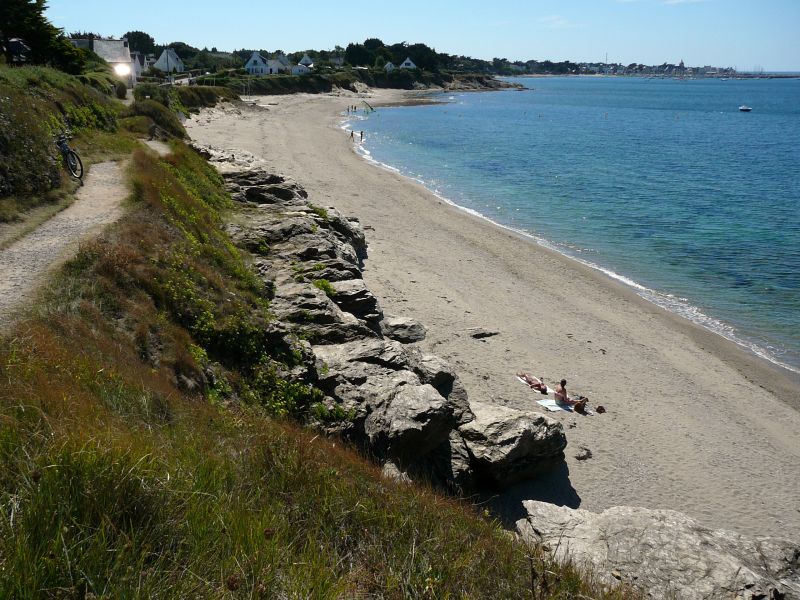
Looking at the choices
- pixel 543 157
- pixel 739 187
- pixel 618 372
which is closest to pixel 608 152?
→ pixel 543 157

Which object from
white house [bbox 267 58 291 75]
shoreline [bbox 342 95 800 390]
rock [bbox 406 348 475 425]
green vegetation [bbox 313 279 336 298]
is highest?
white house [bbox 267 58 291 75]

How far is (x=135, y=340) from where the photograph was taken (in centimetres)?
963

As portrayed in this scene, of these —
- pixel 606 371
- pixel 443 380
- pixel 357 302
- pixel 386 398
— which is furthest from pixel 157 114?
pixel 386 398

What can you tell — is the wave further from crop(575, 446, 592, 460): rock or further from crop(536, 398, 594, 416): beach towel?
crop(575, 446, 592, 460): rock

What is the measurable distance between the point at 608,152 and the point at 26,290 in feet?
204

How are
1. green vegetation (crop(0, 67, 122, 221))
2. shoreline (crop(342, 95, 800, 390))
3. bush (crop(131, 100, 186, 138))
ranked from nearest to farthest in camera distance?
A: green vegetation (crop(0, 67, 122, 221)) → shoreline (crop(342, 95, 800, 390)) → bush (crop(131, 100, 186, 138))

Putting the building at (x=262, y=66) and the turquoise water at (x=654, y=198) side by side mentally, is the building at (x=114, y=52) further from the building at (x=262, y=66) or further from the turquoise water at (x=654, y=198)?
the building at (x=262, y=66)

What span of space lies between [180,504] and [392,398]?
6.26m

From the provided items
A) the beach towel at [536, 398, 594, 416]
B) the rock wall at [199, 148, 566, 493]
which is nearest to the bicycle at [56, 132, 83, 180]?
the rock wall at [199, 148, 566, 493]

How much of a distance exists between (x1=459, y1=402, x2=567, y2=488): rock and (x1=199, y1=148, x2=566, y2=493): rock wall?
0.06ft

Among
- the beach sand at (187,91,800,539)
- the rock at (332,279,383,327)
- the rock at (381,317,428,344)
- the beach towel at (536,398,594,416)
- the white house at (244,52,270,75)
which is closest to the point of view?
the beach sand at (187,91,800,539)

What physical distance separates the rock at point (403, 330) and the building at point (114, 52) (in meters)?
51.9

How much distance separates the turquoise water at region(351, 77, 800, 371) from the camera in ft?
76.4

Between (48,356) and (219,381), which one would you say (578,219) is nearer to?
(219,381)
